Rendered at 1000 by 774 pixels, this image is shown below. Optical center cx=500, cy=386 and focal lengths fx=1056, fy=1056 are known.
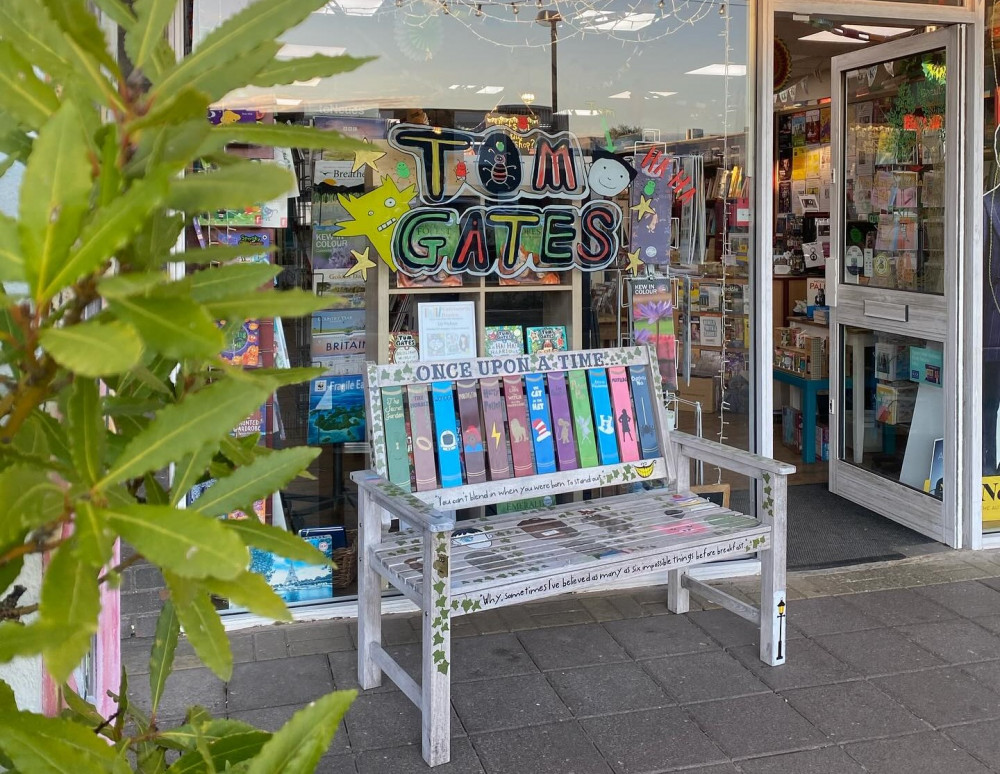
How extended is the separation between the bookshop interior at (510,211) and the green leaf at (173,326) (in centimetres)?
288

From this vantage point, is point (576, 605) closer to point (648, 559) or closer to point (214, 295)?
point (648, 559)

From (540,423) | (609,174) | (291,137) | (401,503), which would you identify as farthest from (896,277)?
(291,137)

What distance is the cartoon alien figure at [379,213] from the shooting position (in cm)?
381

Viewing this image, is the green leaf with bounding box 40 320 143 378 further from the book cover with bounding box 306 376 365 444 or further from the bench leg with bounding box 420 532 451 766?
the book cover with bounding box 306 376 365 444

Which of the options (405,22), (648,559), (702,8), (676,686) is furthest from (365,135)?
(676,686)

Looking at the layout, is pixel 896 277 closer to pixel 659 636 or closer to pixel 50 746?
pixel 659 636

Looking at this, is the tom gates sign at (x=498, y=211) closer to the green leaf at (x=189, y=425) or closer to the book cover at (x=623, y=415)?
the book cover at (x=623, y=415)

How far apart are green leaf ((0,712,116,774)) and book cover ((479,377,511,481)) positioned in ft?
9.29

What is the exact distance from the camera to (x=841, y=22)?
4.46 metres

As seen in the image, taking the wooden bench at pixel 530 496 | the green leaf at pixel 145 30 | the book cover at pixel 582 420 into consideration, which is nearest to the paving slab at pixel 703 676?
the wooden bench at pixel 530 496

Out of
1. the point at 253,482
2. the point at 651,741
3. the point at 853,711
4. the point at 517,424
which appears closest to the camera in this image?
the point at 253,482

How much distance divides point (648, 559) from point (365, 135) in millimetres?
1766

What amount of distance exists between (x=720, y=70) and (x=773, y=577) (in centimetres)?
200

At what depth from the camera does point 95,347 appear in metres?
0.60
